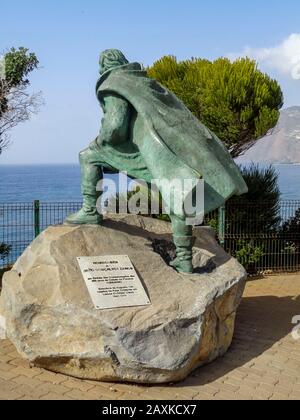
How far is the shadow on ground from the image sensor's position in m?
4.83

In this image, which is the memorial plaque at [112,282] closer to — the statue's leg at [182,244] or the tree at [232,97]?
the statue's leg at [182,244]

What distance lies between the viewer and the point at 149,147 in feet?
16.8

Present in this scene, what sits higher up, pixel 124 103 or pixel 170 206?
pixel 124 103

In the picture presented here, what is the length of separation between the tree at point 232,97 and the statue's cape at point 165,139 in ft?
19.2

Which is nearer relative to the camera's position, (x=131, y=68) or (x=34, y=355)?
(x=34, y=355)

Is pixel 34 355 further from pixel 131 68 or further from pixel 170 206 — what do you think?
pixel 131 68

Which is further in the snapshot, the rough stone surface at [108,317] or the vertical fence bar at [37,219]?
the vertical fence bar at [37,219]

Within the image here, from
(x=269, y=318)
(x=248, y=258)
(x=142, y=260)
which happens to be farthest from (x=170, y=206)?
(x=248, y=258)

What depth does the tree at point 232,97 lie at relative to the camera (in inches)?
430

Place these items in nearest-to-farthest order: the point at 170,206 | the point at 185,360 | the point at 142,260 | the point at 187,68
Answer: the point at 185,360 < the point at 170,206 < the point at 142,260 < the point at 187,68

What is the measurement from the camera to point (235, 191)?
5273 mm

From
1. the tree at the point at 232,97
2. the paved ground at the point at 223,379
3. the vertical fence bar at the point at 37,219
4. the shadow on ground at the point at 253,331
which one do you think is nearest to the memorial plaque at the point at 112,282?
the paved ground at the point at 223,379

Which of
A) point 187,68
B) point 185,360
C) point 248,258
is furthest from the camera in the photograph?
point 187,68

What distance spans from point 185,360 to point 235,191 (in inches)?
73.1
